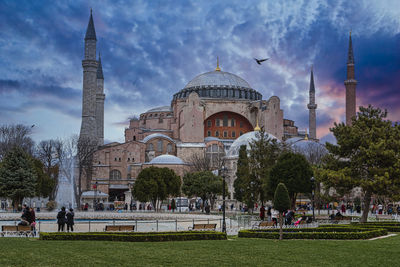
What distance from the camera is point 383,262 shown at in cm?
938

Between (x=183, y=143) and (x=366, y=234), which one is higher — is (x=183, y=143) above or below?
above

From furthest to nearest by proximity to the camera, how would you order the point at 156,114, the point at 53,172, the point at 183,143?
1. the point at 156,114
2. the point at 183,143
3. the point at 53,172

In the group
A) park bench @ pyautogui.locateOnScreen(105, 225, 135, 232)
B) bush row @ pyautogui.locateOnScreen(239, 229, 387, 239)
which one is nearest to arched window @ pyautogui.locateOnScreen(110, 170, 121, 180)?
park bench @ pyautogui.locateOnScreen(105, 225, 135, 232)

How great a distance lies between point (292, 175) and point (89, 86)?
29.4m

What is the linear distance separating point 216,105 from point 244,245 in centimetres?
5084

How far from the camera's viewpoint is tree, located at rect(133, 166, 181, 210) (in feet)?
122

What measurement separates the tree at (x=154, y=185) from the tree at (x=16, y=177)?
281 inches

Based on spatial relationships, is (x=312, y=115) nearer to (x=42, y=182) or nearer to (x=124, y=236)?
(x=42, y=182)

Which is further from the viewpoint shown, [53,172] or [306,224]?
[53,172]

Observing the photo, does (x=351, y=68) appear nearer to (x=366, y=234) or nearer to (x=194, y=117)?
(x=194, y=117)

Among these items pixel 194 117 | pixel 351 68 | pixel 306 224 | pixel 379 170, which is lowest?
pixel 306 224

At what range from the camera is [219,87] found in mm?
65875

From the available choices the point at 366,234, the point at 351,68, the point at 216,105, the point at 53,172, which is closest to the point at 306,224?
the point at 366,234

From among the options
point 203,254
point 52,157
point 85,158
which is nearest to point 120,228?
point 203,254
